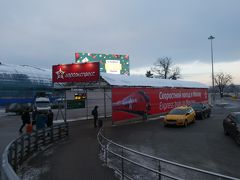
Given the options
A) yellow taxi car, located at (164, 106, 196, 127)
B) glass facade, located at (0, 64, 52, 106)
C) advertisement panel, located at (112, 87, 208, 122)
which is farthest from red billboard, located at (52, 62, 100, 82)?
glass facade, located at (0, 64, 52, 106)

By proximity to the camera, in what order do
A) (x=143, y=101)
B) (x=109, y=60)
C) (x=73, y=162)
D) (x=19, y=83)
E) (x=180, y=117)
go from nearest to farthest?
1. (x=73, y=162)
2. (x=180, y=117)
3. (x=143, y=101)
4. (x=19, y=83)
5. (x=109, y=60)

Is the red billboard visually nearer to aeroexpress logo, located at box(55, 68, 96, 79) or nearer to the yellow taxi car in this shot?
aeroexpress logo, located at box(55, 68, 96, 79)

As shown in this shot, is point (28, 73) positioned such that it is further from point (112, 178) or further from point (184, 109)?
point (112, 178)

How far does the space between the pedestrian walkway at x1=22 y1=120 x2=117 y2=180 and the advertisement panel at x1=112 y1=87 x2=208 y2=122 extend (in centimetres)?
948

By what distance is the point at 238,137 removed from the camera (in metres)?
14.2

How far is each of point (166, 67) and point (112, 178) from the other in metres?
96.5

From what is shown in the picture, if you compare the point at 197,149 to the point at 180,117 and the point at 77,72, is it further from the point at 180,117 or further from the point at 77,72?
the point at 77,72

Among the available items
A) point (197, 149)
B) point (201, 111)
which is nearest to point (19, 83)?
point (201, 111)

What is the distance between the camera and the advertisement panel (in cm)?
2527

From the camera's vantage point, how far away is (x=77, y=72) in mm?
24781

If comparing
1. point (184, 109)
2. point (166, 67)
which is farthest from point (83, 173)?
point (166, 67)

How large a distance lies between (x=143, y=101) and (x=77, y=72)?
799 centimetres

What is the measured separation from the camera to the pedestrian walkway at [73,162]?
9344 millimetres

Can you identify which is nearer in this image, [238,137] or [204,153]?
[204,153]
